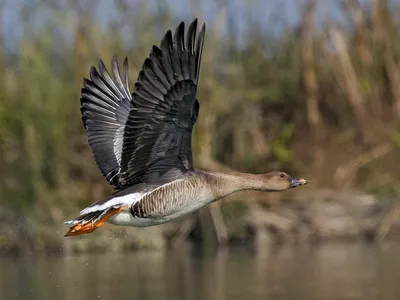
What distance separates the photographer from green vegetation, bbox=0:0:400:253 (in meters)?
15.3

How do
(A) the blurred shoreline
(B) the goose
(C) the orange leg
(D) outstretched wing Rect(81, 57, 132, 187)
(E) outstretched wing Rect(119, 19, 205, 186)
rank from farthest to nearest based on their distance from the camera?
(A) the blurred shoreline
(D) outstretched wing Rect(81, 57, 132, 187)
(C) the orange leg
(B) the goose
(E) outstretched wing Rect(119, 19, 205, 186)

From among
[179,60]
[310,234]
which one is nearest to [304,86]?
[310,234]

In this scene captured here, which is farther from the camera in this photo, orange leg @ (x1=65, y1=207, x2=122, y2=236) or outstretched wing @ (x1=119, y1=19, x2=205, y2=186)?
orange leg @ (x1=65, y1=207, x2=122, y2=236)

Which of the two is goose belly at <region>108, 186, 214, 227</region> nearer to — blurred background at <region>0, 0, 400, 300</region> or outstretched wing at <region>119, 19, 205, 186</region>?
outstretched wing at <region>119, 19, 205, 186</region>

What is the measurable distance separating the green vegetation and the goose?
4986 millimetres

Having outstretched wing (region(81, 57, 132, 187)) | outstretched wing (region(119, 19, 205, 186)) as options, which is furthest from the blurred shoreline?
outstretched wing (region(119, 19, 205, 186))

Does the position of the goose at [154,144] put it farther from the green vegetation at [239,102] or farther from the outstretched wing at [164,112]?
the green vegetation at [239,102]

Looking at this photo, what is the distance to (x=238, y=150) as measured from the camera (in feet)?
53.0

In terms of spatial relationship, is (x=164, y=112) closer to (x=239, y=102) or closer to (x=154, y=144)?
(x=154, y=144)

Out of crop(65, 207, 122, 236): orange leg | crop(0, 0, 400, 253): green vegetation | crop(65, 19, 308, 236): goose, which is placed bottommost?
crop(65, 207, 122, 236): orange leg

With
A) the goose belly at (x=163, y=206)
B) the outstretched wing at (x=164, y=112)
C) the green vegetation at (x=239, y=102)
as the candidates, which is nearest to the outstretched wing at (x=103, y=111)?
the outstretched wing at (x=164, y=112)

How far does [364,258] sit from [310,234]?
1.72 meters

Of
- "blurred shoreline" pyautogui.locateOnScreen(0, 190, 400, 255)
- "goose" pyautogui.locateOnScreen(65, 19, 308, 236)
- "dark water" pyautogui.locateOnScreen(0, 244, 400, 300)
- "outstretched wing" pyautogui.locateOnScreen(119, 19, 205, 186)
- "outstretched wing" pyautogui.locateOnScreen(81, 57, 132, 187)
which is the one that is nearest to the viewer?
"outstretched wing" pyautogui.locateOnScreen(119, 19, 205, 186)

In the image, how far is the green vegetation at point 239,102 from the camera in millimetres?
15273
